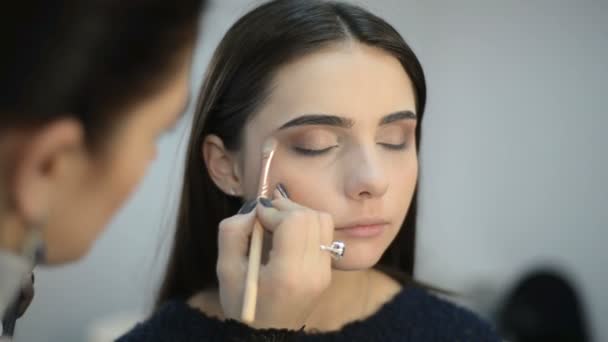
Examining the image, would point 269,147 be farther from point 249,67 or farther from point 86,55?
point 86,55

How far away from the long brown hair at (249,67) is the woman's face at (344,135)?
2cm

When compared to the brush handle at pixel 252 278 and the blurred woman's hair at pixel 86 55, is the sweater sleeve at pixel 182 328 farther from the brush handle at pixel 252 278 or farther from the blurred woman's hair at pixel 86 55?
the blurred woman's hair at pixel 86 55

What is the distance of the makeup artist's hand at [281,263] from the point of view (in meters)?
0.57

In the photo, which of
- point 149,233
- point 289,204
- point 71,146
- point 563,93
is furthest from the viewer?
point 563,93

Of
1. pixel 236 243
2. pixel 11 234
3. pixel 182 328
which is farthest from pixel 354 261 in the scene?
pixel 11 234

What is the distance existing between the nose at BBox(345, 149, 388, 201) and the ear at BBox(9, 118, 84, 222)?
1.01 ft

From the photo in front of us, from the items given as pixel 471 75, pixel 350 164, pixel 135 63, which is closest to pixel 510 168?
pixel 471 75

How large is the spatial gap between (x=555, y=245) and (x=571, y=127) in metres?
0.35

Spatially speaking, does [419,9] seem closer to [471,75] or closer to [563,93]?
[471,75]

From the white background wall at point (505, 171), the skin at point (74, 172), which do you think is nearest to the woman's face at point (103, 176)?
the skin at point (74, 172)

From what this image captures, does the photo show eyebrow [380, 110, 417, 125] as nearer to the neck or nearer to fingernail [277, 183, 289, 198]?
fingernail [277, 183, 289, 198]

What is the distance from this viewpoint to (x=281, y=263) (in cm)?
56

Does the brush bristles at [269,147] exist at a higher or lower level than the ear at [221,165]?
higher

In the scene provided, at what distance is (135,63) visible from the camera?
1.30 ft
